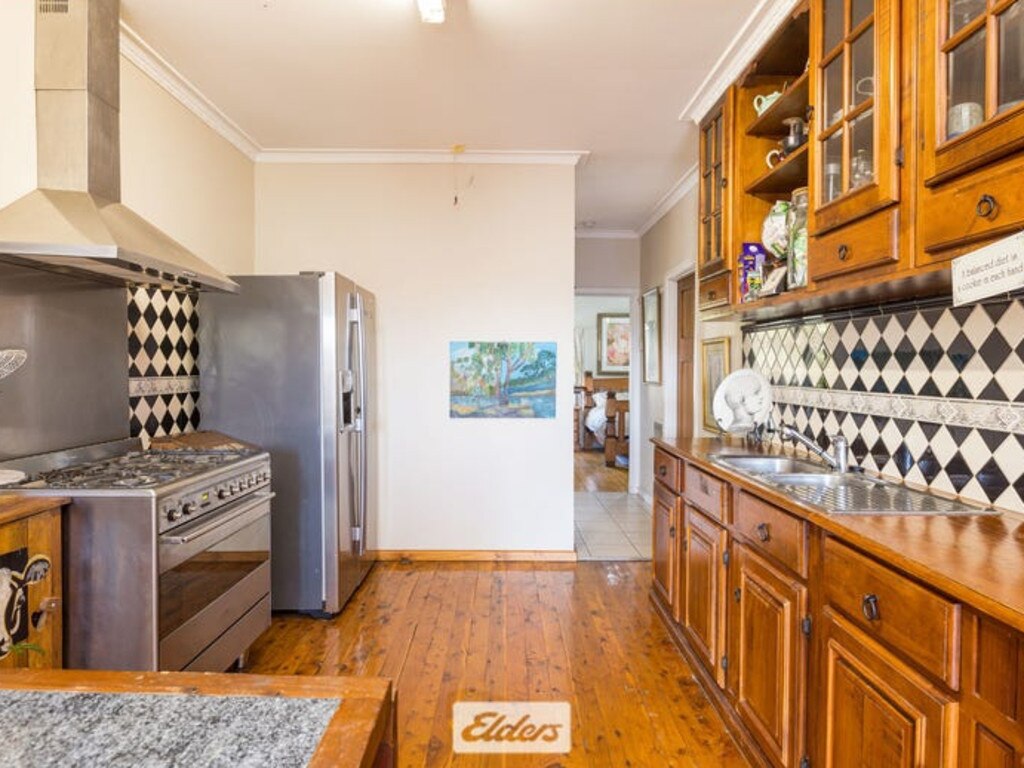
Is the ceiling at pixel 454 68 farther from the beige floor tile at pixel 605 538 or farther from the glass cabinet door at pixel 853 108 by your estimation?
the beige floor tile at pixel 605 538

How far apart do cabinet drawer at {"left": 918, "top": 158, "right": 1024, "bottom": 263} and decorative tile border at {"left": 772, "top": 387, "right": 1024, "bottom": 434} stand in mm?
499

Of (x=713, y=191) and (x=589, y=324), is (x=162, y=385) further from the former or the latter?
(x=589, y=324)

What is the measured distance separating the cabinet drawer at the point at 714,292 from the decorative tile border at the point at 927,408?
21.9 inches

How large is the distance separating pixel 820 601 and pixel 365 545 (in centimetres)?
261

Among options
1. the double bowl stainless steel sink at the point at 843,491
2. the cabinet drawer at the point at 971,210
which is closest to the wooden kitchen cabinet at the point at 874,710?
the double bowl stainless steel sink at the point at 843,491

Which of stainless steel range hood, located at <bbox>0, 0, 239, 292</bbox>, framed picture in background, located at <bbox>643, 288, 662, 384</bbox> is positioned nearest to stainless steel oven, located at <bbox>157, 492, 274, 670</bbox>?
stainless steel range hood, located at <bbox>0, 0, 239, 292</bbox>

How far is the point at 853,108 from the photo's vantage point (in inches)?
69.1

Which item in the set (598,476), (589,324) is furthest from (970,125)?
(589,324)

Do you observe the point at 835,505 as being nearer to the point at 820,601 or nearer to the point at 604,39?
the point at 820,601

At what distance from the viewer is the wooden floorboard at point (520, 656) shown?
2020 mm

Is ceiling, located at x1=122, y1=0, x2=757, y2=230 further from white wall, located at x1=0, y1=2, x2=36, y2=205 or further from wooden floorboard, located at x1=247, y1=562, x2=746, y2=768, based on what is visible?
wooden floorboard, located at x1=247, y1=562, x2=746, y2=768

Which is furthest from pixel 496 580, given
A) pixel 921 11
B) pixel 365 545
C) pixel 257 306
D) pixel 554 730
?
pixel 921 11

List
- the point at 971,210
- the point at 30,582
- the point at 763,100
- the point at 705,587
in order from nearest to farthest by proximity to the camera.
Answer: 1. the point at 971,210
2. the point at 30,582
3. the point at 705,587
4. the point at 763,100

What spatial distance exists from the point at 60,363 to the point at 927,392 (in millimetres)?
2993
